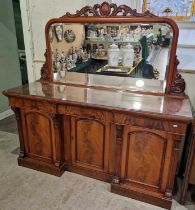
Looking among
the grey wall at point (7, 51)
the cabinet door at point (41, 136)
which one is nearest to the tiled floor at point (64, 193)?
the cabinet door at point (41, 136)

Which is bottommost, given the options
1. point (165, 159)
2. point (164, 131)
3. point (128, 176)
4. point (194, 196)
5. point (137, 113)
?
point (194, 196)

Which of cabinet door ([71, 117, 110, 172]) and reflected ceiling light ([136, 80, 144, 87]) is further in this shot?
reflected ceiling light ([136, 80, 144, 87])

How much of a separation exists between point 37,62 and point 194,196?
212 centimetres

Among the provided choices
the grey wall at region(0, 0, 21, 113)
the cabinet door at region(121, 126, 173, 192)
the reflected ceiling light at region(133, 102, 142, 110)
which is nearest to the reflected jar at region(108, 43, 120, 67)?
the reflected ceiling light at region(133, 102, 142, 110)

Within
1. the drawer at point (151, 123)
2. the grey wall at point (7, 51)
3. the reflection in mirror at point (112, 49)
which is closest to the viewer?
the drawer at point (151, 123)

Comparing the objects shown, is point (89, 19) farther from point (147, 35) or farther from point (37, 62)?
point (37, 62)

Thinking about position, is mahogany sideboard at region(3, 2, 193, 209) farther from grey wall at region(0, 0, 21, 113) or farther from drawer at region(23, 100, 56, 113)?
grey wall at region(0, 0, 21, 113)

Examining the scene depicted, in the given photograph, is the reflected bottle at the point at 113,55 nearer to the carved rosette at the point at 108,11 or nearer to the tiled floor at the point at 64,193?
the carved rosette at the point at 108,11

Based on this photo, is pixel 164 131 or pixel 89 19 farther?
pixel 89 19

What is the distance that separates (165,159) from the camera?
1542 mm

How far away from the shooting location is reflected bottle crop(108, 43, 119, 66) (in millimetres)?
1895

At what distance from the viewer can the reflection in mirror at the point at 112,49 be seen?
5.71 ft

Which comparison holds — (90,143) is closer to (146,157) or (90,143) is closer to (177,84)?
(146,157)

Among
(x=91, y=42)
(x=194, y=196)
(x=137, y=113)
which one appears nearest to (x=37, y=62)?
(x=91, y=42)
